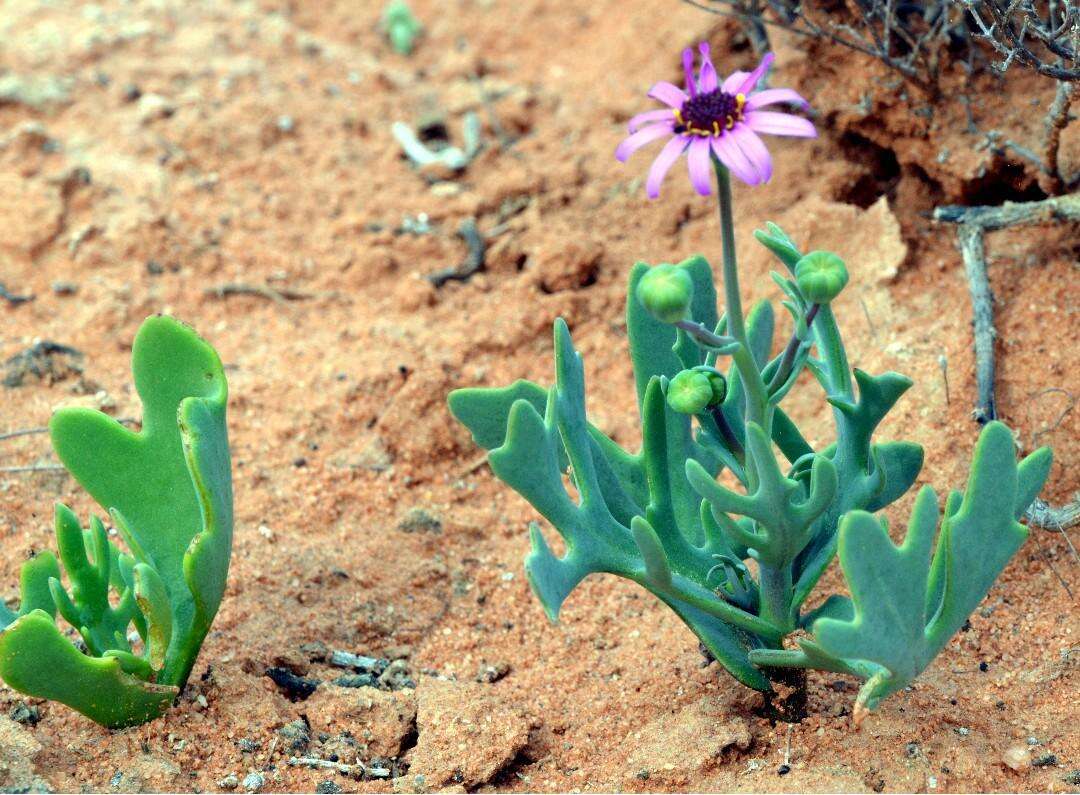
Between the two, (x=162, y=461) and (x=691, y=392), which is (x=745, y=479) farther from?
(x=162, y=461)

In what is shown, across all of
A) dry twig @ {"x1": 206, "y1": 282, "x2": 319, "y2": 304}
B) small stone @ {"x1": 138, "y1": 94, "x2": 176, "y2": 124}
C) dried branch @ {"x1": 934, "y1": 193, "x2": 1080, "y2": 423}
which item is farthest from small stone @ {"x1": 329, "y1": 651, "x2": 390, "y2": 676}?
small stone @ {"x1": 138, "y1": 94, "x2": 176, "y2": 124}

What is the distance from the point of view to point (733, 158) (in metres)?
1.90

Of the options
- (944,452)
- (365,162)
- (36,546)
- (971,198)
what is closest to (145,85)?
(365,162)

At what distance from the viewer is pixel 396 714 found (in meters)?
2.66

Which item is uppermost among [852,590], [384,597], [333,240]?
[852,590]

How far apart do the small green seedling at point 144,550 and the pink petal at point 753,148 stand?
1140 millimetres

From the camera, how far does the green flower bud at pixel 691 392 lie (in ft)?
7.00

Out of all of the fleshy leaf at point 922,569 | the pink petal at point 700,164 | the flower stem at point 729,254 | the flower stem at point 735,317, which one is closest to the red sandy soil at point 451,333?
the fleshy leaf at point 922,569

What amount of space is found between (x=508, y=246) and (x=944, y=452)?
1916 millimetres

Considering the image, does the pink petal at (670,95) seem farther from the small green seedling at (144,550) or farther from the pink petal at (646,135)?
the small green seedling at (144,550)

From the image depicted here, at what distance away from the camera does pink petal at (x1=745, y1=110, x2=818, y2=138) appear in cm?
189

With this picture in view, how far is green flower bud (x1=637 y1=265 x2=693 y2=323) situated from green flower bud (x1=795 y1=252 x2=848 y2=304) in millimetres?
228

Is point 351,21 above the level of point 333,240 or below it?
above

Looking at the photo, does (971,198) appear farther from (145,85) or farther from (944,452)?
(145,85)
